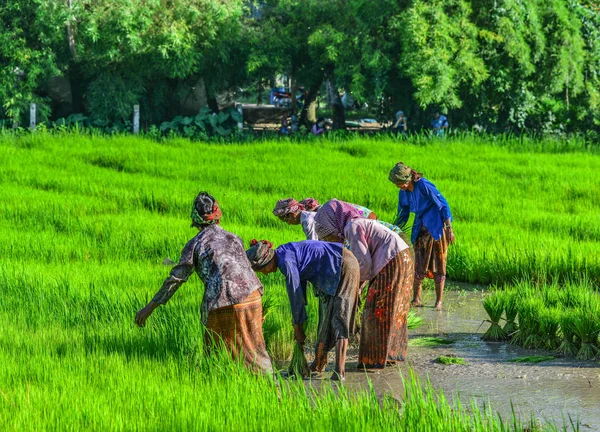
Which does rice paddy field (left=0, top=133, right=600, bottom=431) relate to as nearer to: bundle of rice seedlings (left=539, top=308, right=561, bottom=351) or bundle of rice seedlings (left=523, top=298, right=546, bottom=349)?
bundle of rice seedlings (left=523, top=298, right=546, bottom=349)

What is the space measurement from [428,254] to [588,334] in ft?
7.49

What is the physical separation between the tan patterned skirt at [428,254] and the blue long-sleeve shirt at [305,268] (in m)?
3.10

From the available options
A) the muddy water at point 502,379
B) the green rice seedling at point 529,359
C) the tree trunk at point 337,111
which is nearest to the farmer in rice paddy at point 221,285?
the muddy water at point 502,379

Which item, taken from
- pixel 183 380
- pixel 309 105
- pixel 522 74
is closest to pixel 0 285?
pixel 183 380

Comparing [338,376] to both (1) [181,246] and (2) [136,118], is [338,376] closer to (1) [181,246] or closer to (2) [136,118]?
(1) [181,246]

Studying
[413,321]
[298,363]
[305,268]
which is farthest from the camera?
[413,321]

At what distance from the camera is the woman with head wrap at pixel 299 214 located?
715cm

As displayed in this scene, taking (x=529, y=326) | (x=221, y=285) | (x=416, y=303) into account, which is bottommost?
(x=416, y=303)

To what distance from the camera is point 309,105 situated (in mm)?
25891

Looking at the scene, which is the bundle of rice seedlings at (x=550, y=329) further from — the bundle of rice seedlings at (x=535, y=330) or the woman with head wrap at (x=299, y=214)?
the woman with head wrap at (x=299, y=214)

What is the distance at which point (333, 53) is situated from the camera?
21.9 m

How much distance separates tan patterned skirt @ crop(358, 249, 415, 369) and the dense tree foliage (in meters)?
14.0

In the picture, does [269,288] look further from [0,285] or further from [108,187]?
[108,187]

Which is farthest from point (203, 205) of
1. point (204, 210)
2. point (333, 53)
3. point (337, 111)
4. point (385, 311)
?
point (337, 111)
